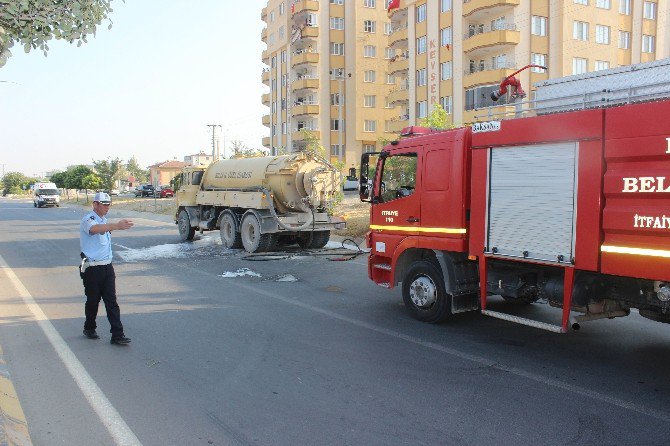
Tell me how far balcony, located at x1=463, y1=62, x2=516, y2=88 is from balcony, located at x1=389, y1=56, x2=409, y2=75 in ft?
29.6

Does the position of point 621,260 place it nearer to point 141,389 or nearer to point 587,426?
point 587,426

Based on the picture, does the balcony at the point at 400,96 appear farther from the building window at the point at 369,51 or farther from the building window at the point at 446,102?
the building window at the point at 369,51

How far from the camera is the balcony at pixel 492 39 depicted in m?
37.8

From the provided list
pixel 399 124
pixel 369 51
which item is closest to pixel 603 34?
pixel 399 124

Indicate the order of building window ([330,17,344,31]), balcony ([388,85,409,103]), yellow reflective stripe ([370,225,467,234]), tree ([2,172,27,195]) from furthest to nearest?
tree ([2,172,27,195]) → building window ([330,17,344,31]) → balcony ([388,85,409,103]) → yellow reflective stripe ([370,225,467,234])

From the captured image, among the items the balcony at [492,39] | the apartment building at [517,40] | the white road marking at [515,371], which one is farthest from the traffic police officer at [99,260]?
the balcony at [492,39]

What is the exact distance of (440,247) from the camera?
7.14 meters

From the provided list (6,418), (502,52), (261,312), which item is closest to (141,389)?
(6,418)

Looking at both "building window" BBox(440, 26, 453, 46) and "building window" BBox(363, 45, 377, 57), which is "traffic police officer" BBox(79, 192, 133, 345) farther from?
"building window" BBox(363, 45, 377, 57)

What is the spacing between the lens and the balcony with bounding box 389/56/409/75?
4931cm

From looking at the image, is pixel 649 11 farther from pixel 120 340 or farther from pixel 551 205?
pixel 120 340

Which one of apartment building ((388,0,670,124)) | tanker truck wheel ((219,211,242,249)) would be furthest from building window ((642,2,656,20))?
tanker truck wheel ((219,211,242,249))

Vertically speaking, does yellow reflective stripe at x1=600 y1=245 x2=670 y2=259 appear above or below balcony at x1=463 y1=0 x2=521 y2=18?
below

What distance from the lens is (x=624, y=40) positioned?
42.1m
